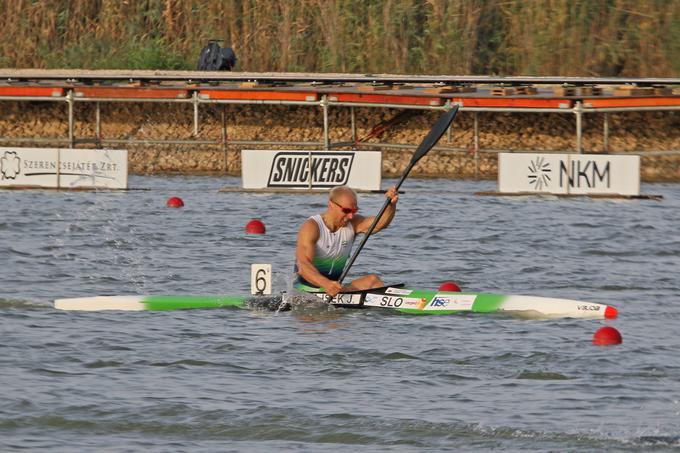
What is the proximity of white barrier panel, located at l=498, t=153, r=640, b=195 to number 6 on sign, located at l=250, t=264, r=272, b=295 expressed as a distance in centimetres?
1429

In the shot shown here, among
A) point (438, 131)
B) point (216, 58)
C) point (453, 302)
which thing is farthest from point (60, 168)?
point (453, 302)

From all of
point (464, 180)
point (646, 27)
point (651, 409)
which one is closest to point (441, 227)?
point (464, 180)

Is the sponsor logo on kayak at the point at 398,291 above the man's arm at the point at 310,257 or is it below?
below

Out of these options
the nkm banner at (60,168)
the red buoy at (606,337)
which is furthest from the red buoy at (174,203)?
the red buoy at (606,337)

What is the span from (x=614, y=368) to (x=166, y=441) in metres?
4.66

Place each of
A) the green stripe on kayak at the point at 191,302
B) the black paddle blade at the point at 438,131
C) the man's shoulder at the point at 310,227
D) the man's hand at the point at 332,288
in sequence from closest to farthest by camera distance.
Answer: the man's hand at the point at 332,288 < the man's shoulder at the point at 310,227 < the green stripe on kayak at the point at 191,302 < the black paddle blade at the point at 438,131

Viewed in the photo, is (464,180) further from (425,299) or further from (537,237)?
(425,299)

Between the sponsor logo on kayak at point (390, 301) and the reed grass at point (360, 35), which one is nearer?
the sponsor logo on kayak at point (390, 301)

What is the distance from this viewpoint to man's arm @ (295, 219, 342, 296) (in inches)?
620

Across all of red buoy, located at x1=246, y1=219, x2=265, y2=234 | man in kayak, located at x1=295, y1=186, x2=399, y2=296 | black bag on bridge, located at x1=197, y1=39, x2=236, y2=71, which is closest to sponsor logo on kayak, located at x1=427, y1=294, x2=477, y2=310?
man in kayak, located at x1=295, y1=186, x2=399, y2=296

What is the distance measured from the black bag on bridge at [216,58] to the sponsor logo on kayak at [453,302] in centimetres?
2608

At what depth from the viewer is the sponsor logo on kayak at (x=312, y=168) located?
101 feet

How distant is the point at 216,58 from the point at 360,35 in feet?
14.1

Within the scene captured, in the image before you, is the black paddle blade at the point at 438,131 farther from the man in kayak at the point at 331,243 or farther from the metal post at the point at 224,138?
the metal post at the point at 224,138
